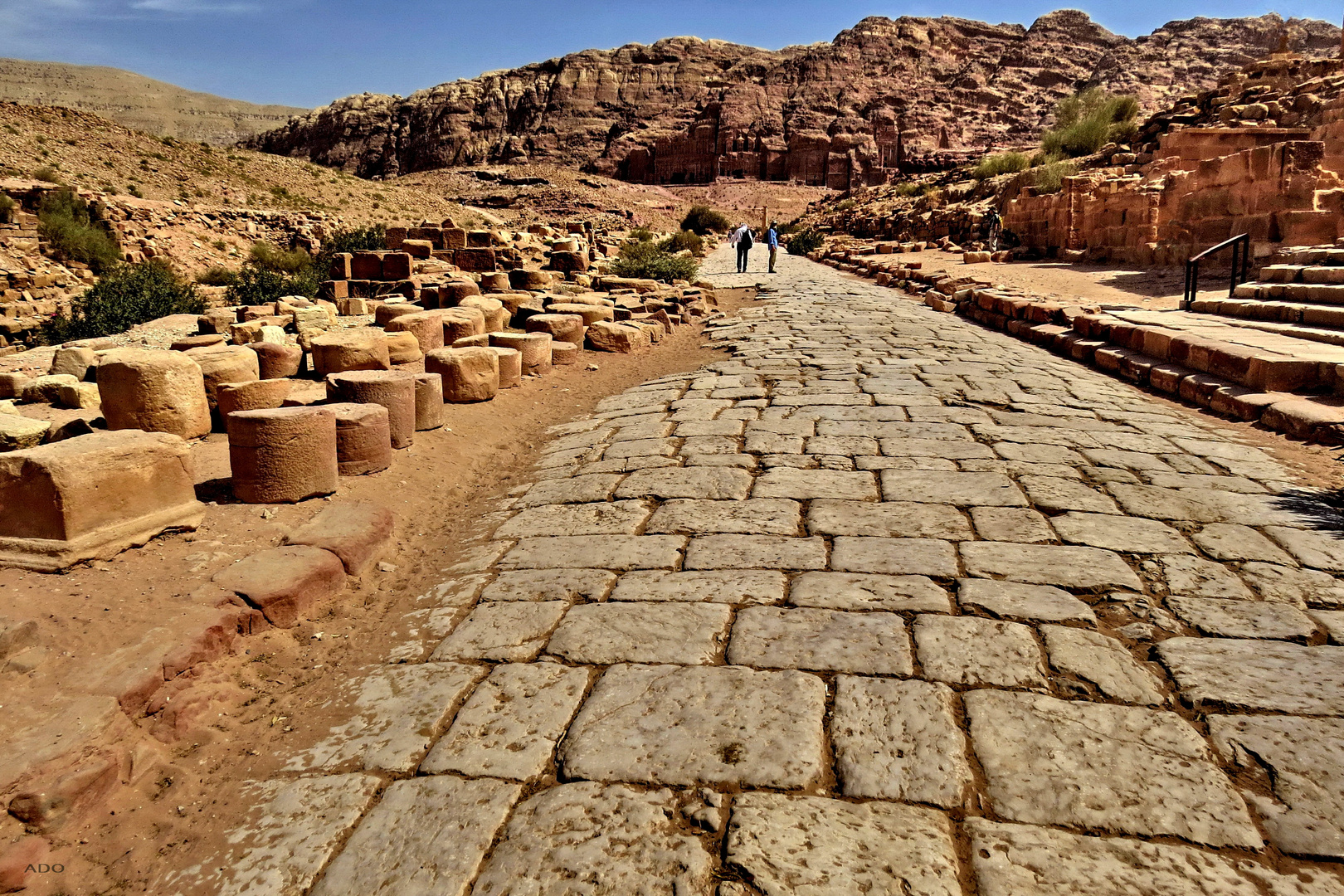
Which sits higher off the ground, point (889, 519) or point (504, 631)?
point (889, 519)

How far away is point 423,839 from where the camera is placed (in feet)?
7.20

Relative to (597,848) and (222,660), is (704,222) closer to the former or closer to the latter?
(222,660)

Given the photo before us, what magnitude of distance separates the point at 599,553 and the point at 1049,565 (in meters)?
2.06

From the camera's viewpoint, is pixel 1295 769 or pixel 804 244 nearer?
pixel 1295 769

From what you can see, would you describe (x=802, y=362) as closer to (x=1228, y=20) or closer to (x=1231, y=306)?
(x=1231, y=306)

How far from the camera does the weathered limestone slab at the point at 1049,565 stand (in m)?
3.43

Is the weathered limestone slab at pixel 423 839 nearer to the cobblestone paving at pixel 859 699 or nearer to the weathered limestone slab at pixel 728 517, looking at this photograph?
the cobblestone paving at pixel 859 699

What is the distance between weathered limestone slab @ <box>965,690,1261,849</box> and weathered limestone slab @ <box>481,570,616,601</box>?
1655 mm

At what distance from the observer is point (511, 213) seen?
51406 millimetres

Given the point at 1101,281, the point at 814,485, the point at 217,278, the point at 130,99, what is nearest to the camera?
the point at 814,485

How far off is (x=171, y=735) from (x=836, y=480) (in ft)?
11.4

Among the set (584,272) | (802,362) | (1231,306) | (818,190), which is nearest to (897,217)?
(584,272)

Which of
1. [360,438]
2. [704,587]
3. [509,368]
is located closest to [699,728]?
[704,587]

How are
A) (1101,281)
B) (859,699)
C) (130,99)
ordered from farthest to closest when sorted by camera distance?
(130,99) < (1101,281) < (859,699)
